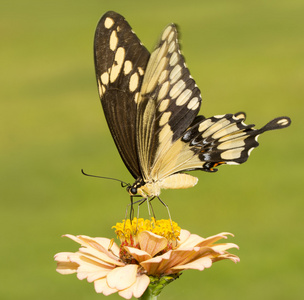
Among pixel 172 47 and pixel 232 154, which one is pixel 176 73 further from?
pixel 232 154

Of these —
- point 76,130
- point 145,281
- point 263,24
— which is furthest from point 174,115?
point 263,24

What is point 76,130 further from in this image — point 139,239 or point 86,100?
point 139,239

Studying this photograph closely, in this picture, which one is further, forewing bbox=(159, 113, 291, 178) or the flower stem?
forewing bbox=(159, 113, 291, 178)

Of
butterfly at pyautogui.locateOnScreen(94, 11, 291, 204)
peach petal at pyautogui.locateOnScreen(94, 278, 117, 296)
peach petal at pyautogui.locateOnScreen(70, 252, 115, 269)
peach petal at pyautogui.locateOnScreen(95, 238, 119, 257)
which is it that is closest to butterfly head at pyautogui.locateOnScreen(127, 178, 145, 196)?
butterfly at pyautogui.locateOnScreen(94, 11, 291, 204)

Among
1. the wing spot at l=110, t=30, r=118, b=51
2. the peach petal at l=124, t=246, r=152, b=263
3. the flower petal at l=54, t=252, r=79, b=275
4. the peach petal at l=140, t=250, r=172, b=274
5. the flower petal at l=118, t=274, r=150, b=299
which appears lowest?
the flower petal at l=118, t=274, r=150, b=299

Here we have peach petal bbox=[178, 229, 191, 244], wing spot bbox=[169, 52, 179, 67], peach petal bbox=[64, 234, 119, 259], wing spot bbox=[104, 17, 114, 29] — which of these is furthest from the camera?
wing spot bbox=[169, 52, 179, 67]

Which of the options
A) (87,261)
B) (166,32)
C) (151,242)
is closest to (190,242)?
(151,242)

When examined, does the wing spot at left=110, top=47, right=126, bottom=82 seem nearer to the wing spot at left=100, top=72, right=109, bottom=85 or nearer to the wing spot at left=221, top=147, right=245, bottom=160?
the wing spot at left=100, top=72, right=109, bottom=85
